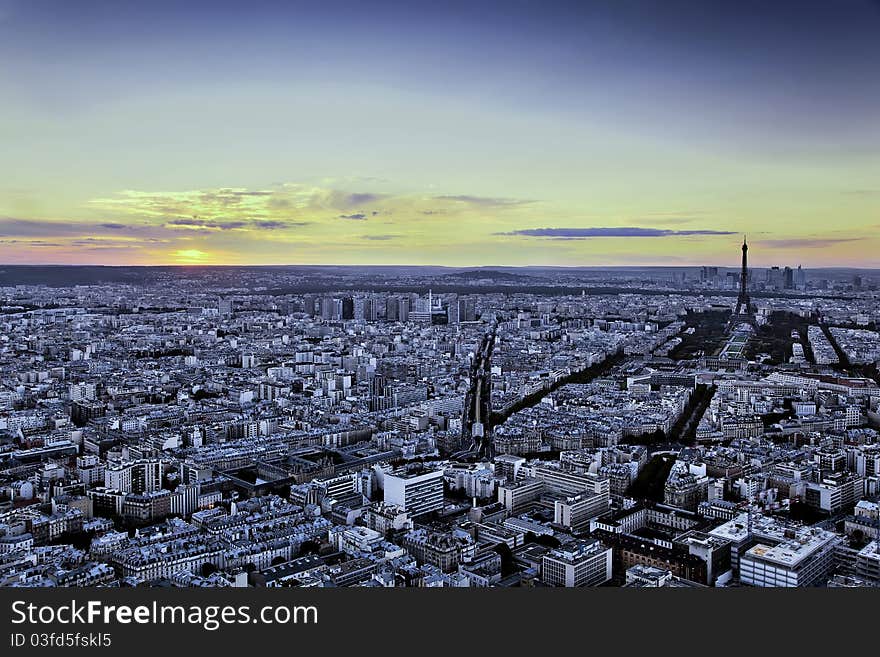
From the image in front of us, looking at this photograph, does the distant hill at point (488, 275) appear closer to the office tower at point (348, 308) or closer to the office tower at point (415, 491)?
the office tower at point (348, 308)

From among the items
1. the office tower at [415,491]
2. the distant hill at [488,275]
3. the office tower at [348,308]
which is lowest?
the office tower at [415,491]

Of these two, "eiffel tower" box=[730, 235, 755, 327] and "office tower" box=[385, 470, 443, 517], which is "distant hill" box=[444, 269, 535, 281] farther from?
"office tower" box=[385, 470, 443, 517]

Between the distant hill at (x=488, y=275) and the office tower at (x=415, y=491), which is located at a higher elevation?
the distant hill at (x=488, y=275)

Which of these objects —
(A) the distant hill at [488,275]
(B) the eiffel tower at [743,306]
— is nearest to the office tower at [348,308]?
(A) the distant hill at [488,275]

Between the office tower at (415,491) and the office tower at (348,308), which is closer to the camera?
the office tower at (415,491)

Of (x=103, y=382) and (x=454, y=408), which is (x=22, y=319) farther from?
(x=454, y=408)

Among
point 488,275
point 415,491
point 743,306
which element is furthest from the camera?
point 488,275

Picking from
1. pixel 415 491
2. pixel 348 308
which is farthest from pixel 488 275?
pixel 415 491

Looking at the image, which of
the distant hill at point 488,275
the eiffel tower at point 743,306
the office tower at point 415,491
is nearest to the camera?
the office tower at point 415,491

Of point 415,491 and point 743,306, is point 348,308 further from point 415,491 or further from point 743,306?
point 415,491

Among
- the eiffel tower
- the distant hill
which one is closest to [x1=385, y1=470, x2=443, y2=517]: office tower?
the eiffel tower

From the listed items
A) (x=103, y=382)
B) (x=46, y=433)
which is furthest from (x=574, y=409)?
(x=103, y=382)

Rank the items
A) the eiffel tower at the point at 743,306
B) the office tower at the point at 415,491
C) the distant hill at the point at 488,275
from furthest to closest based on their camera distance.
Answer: the distant hill at the point at 488,275
the eiffel tower at the point at 743,306
the office tower at the point at 415,491
